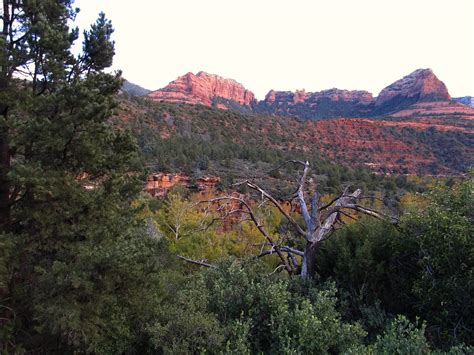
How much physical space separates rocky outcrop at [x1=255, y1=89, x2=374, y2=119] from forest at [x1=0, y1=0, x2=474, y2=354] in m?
97.5

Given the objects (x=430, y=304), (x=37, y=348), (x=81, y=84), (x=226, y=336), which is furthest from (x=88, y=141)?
(x=430, y=304)

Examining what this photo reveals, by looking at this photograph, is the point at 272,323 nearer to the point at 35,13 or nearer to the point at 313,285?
the point at 313,285

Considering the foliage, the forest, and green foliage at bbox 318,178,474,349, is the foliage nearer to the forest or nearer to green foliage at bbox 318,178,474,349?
the forest

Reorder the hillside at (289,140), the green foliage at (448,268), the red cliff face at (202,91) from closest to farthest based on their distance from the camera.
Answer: the green foliage at (448,268), the hillside at (289,140), the red cliff face at (202,91)

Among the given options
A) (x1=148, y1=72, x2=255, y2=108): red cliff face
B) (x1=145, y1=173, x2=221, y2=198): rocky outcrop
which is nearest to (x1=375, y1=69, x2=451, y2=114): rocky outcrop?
(x1=148, y1=72, x2=255, y2=108): red cliff face

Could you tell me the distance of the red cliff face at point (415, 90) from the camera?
292ft

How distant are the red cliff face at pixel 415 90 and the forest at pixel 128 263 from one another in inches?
3769

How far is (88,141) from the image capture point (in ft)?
19.9

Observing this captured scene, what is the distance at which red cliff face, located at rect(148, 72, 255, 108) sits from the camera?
298 feet

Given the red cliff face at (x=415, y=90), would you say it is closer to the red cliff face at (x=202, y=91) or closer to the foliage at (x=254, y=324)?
the red cliff face at (x=202, y=91)

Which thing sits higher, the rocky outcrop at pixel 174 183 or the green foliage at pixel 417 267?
the green foliage at pixel 417 267

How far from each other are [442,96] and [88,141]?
9993 cm

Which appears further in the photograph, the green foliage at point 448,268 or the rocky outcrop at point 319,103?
the rocky outcrop at point 319,103

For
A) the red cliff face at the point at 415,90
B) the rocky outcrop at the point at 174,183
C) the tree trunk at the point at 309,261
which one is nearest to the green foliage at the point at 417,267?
the tree trunk at the point at 309,261
